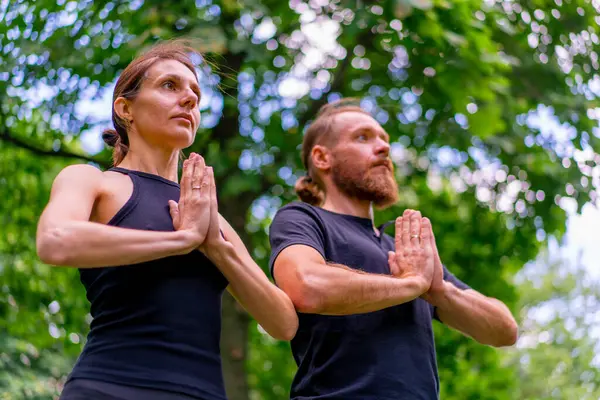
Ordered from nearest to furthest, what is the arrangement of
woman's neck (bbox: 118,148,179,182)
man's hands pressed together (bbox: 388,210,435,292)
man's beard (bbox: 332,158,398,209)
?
woman's neck (bbox: 118,148,179,182)
man's hands pressed together (bbox: 388,210,435,292)
man's beard (bbox: 332,158,398,209)

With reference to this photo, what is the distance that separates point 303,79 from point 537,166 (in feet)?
8.11

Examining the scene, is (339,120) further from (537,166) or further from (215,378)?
(537,166)

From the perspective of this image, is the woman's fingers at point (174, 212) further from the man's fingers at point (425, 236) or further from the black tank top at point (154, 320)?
the man's fingers at point (425, 236)

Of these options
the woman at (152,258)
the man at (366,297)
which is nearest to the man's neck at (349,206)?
the man at (366,297)

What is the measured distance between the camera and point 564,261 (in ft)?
84.9

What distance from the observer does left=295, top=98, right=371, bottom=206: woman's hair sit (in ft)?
12.7

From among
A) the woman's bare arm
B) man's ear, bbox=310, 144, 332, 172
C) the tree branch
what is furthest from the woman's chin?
the tree branch

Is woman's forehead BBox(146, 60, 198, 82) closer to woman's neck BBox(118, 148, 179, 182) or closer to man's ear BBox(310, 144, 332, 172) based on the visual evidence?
woman's neck BBox(118, 148, 179, 182)

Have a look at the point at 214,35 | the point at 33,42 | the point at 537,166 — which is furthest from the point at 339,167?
the point at 537,166

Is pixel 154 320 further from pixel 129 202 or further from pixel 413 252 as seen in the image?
pixel 413 252

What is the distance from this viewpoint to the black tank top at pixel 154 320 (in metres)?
2.22

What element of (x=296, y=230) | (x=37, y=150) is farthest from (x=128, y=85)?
(x=37, y=150)

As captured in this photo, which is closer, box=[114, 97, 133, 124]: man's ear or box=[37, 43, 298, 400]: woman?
box=[37, 43, 298, 400]: woman

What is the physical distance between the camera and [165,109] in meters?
2.67
